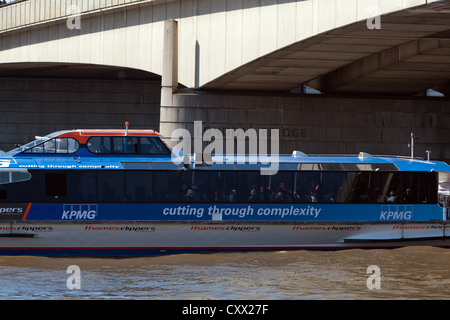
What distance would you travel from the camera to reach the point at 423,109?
34750mm

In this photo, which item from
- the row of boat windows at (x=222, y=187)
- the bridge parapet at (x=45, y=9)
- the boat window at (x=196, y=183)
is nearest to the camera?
the row of boat windows at (x=222, y=187)

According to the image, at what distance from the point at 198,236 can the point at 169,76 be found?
39.6 feet

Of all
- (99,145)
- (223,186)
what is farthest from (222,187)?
(99,145)

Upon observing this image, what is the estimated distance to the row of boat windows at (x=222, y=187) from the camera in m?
19.6

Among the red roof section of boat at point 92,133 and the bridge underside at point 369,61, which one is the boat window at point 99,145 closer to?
the red roof section of boat at point 92,133

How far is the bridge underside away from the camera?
24.9 m

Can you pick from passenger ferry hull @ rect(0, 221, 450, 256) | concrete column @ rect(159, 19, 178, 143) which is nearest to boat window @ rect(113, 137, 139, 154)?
passenger ferry hull @ rect(0, 221, 450, 256)

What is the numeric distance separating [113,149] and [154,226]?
2.56 meters

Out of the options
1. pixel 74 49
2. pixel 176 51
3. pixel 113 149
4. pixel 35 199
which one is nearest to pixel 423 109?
pixel 176 51

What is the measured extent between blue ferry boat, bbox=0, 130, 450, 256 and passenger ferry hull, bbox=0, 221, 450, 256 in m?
0.02

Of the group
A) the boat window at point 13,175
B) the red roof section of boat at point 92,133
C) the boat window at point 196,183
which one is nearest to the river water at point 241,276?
the boat window at point 196,183

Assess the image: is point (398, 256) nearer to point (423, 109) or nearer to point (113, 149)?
point (113, 149)

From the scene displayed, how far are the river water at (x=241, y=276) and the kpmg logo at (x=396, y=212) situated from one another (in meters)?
0.83

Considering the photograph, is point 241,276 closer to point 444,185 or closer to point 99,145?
point 99,145
